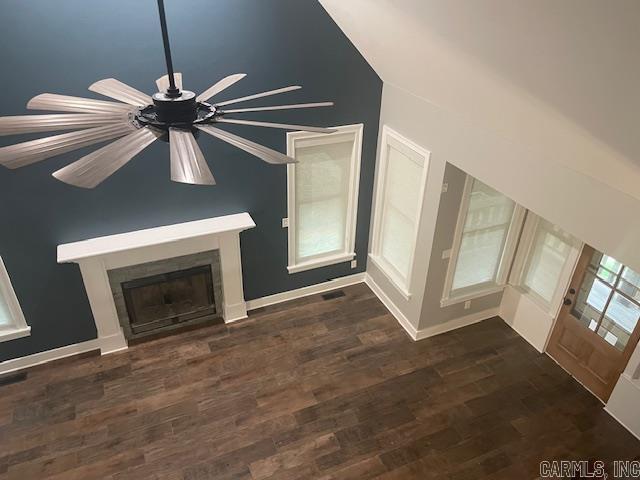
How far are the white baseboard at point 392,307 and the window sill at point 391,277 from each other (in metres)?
0.27

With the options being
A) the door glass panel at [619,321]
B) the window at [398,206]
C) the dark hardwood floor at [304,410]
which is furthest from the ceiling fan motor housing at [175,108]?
the door glass panel at [619,321]

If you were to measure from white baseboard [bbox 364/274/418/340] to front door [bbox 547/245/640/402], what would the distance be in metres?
1.47

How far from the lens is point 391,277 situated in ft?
18.4

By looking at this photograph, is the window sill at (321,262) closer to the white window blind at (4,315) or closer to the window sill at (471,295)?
the window sill at (471,295)

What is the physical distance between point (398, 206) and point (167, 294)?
268cm

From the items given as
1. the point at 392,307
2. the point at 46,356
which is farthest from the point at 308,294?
the point at 46,356

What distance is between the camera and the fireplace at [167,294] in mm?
4859

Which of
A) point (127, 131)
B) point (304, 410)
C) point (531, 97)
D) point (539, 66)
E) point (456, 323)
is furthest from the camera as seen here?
point (456, 323)

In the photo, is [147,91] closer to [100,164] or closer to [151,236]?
[151,236]

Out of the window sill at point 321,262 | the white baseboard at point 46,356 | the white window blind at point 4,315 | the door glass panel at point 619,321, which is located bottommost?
the white baseboard at point 46,356

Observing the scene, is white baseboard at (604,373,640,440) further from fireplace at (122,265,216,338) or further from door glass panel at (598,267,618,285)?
fireplace at (122,265,216,338)

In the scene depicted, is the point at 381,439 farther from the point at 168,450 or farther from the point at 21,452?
the point at 21,452

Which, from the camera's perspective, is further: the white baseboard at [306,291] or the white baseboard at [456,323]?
the white baseboard at [306,291]

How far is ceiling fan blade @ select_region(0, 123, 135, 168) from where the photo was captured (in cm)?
155
